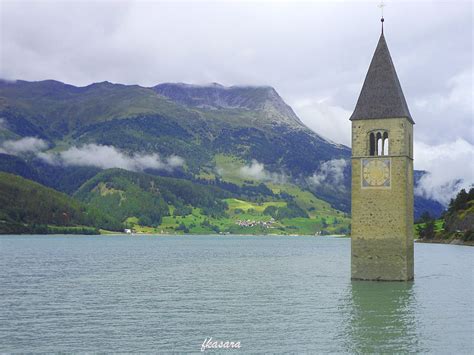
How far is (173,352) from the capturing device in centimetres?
3088

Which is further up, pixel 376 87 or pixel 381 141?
pixel 376 87

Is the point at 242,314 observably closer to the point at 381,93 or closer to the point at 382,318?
the point at 382,318

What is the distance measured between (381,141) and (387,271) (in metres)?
12.5

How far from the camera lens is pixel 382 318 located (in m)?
41.5

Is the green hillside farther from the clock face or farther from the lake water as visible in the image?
the clock face

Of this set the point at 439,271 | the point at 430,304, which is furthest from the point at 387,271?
the point at 439,271

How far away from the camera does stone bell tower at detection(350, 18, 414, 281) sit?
2199 inches

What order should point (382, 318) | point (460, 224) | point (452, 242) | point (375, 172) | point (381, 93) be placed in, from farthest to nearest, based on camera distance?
point (452, 242)
point (460, 224)
point (381, 93)
point (375, 172)
point (382, 318)

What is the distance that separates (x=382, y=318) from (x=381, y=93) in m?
25.0

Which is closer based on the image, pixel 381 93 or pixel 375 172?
pixel 375 172

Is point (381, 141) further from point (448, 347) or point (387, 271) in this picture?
point (448, 347)

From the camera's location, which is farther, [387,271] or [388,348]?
[387,271]

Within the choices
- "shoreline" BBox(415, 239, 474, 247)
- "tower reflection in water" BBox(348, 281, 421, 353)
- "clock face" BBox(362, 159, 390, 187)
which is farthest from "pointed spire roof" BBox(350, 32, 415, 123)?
"shoreline" BBox(415, 239, 474, 247)

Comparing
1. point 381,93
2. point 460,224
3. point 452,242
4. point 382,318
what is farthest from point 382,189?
point 452,242
